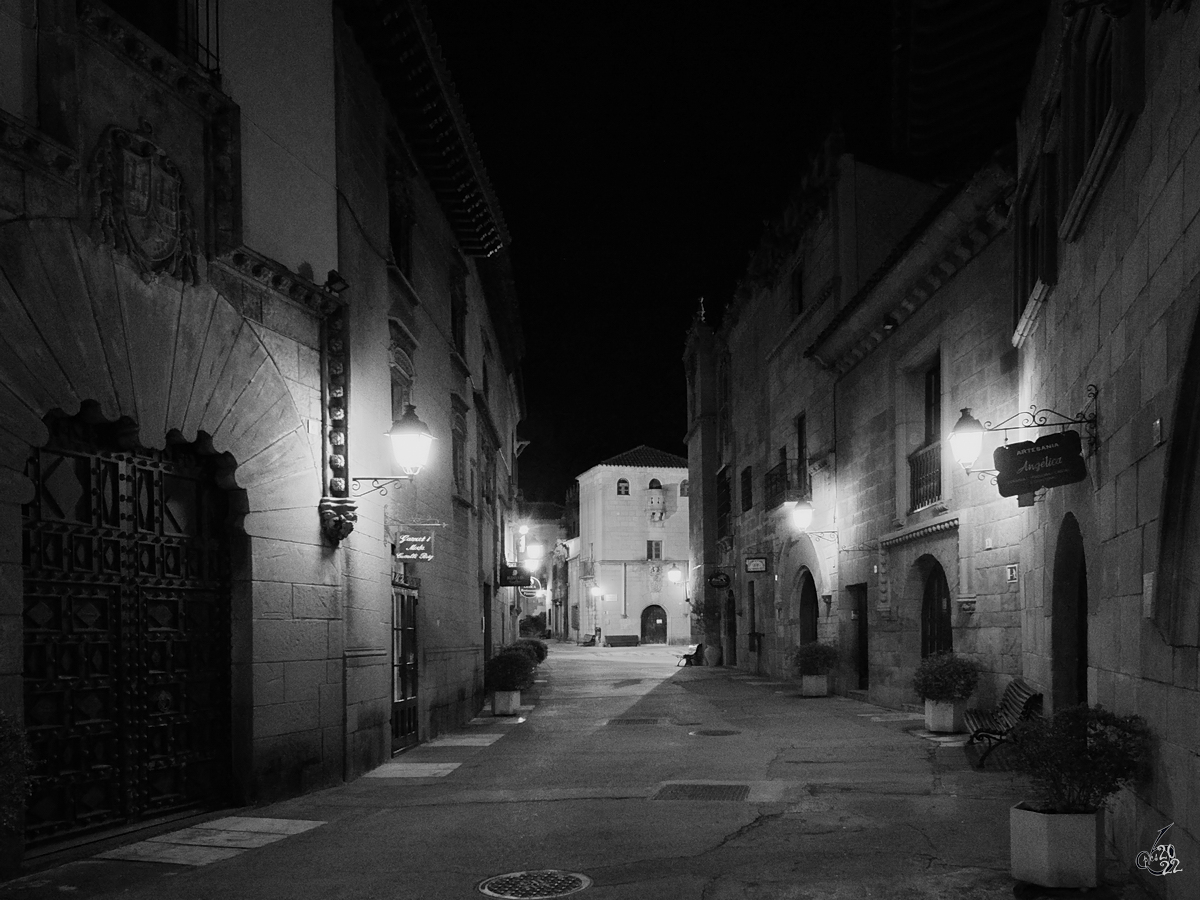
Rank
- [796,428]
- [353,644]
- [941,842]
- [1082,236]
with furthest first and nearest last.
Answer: [796,428] < [353,644] < [1082,236] < [941,842]

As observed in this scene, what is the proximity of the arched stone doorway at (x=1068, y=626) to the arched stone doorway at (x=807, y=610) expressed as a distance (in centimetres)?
1488

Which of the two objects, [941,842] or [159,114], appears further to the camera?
[159,114]

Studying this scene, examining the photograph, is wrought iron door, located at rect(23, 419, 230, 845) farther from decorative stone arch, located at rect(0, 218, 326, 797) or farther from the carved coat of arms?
the carved coat of arms

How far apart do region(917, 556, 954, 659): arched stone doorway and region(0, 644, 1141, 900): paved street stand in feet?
9.00

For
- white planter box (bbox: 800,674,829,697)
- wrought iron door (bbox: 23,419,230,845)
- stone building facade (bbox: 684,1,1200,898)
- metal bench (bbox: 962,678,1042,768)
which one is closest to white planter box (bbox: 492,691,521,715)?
white planter box (bbox: 800,674,829,697)

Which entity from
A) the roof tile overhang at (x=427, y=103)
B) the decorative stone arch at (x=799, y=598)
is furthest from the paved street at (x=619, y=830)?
the decorative stone arch at (x=799, y=598)

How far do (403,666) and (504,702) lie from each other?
515 cm

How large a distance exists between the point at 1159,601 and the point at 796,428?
20193 mm

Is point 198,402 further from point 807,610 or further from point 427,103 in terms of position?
point 807,610

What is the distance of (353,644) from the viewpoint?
37.2 feet

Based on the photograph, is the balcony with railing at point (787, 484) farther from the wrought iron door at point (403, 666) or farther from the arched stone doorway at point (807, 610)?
the wrought iron door at point (403, 666)

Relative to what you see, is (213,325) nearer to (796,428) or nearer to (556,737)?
(556,737)

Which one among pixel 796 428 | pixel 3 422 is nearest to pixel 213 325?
pixel 3 422

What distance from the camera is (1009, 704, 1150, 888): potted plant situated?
628 cm
